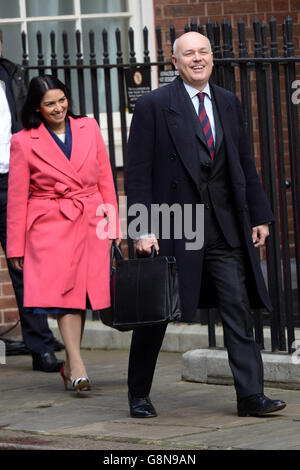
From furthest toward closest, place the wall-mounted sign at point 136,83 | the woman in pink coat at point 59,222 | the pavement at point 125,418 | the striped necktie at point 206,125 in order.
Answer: the wall-mounted sign at point 136,83 → the woman in pink coat at point 59,222 → the striped necktie at point 206,125 → the pavement at point 125,418

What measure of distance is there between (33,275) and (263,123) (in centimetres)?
160

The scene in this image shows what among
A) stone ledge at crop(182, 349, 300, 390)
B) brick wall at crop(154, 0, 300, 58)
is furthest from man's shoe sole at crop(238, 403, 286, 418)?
brick wall at crop(154, 0, 300, 58)

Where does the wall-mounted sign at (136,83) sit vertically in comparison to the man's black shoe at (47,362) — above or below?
above

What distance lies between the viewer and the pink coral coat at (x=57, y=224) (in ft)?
24.7

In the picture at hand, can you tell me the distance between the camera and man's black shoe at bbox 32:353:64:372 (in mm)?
8523

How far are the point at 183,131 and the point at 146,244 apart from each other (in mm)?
Answer: 595

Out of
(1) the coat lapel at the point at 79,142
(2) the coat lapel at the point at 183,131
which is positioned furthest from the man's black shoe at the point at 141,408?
(1) the coat lapel at the point at 79,142

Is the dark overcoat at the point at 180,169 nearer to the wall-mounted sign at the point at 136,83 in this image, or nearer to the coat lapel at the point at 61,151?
the coat lapel at the point at 61,151

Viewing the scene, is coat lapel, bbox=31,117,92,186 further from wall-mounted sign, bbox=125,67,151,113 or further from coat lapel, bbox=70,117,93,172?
wall-mounted sign, bbox=125,67,151,113

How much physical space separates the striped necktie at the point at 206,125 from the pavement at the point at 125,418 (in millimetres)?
1344

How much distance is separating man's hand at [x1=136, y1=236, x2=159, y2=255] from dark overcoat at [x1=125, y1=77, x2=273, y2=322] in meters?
0.13

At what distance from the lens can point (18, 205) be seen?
7.57m

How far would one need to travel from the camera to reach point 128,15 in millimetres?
10898

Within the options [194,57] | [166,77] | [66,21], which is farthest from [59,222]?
[66,21]
